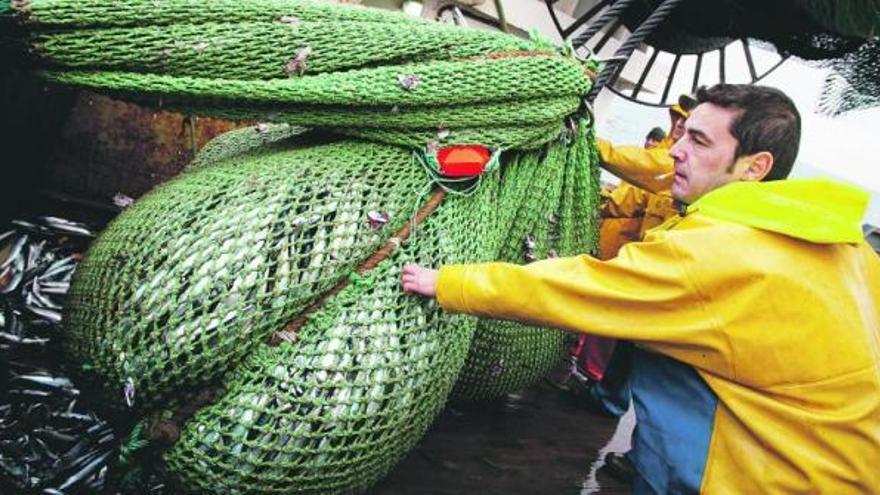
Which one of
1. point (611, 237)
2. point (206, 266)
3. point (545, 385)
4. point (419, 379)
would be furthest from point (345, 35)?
point (611, 237)

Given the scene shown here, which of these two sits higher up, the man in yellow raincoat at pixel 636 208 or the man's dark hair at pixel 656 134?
the man's dark hair at pixel 656 134

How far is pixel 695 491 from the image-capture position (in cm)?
160

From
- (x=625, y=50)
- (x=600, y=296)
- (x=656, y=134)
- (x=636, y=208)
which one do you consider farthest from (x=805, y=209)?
(x=656, y=134)

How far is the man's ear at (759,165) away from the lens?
1839 mm

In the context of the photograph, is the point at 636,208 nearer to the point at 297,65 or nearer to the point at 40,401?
the point at 297,65

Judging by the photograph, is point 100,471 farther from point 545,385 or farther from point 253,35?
point 545,385

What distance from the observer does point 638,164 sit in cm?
293

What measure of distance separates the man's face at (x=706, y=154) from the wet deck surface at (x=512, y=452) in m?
1.25

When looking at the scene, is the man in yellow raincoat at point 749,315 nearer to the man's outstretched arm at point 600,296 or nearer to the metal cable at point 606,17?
the man's outstretched arm at point 600,296

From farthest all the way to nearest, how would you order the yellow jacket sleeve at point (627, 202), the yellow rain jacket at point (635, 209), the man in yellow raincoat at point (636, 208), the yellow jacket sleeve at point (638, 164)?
the yellow jacket sleeve at point (627, 202), the man in yellow raincoat at point (636, 208), the yellow rain jacket at point (635, 209), the yellow jacket sleeve at point (638, 164)

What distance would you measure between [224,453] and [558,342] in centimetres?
150

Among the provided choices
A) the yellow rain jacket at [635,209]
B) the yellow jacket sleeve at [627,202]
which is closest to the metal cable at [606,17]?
the yellow rain jacket at [635,209]

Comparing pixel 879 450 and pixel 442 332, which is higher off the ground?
pixel 442 332

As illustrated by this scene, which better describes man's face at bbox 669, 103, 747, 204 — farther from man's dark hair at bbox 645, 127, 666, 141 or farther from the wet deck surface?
man's dark hair at bbox 645, 127, 666, 141
